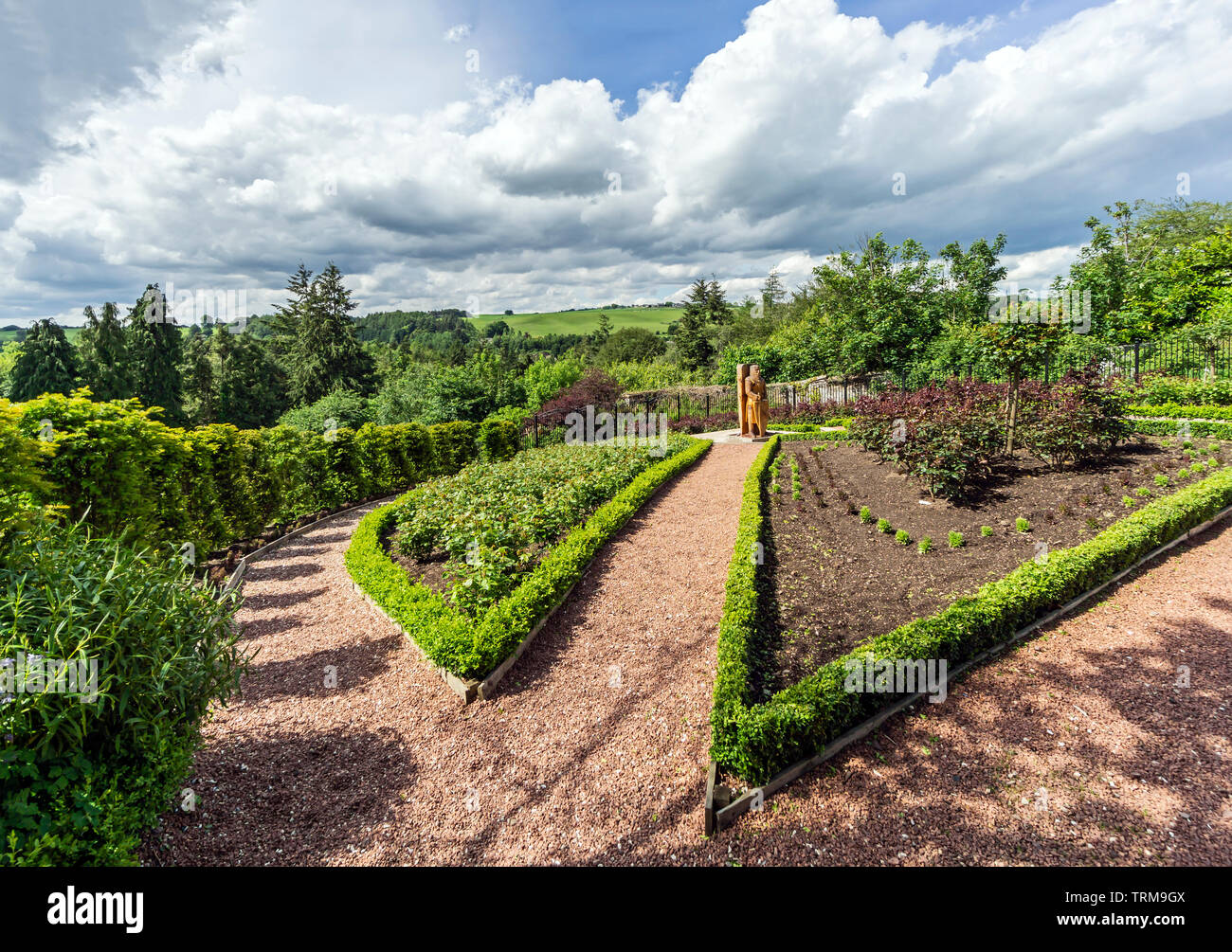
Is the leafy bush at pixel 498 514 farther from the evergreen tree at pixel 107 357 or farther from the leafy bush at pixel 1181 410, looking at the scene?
the evergreen tree at pixel 107 357

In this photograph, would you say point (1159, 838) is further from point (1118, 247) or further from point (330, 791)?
point (1118, 247)

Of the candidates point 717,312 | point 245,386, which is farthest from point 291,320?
point 717,312

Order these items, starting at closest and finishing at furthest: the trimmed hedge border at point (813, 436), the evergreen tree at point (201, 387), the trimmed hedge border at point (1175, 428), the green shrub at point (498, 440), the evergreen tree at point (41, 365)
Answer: the trimmed hedge border at point (1175, 428)
the trimmed hedge border at point (813, 436)
the green shrub at point (498, 440)
the evergreen tree at point (41, 365)
the evergreen tree at point (201, 387)

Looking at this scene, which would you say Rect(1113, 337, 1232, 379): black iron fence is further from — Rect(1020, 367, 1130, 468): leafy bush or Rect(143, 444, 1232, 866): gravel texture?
Rect(143, 444, 1232, 866): gravel texture

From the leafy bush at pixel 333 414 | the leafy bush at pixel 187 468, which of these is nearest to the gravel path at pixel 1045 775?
the leafy bush at pixel 187 468

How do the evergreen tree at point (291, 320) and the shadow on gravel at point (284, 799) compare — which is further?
the evergreen tree at point (291, 320)

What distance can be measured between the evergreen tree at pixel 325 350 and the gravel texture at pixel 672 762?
35467 mm

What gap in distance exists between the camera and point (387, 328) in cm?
10388

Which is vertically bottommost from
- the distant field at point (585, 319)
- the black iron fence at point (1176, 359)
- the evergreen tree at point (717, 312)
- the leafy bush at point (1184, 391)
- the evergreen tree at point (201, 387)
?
the leafy bush at point (1184, 391)

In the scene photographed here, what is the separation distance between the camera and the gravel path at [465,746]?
9.57 ft

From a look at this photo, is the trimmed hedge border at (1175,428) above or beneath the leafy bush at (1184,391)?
beneath

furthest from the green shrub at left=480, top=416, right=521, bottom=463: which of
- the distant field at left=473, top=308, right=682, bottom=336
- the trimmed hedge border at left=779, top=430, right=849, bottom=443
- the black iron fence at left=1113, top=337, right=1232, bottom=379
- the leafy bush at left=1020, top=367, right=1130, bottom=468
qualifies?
the distant field at left=473, top=308, right=682, bottom=336

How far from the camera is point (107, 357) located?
94.5 feet
